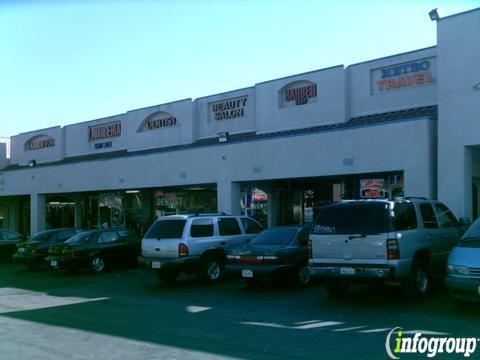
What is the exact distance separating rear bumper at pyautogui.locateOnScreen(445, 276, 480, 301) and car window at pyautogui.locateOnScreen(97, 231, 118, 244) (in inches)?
487

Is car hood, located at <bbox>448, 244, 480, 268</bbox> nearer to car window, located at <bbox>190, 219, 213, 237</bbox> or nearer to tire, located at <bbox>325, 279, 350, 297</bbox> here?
tire, located at <bbox>325, 279, 350, 297</bbox>

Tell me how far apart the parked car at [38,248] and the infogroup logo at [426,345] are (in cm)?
1496

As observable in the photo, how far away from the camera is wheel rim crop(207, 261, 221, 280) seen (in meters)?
15.4

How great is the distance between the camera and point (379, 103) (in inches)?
731

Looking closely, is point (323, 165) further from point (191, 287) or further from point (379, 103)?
point (191, 287)

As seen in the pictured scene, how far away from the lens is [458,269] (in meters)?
9.79

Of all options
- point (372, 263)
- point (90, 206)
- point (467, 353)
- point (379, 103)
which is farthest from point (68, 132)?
point (467, 353)

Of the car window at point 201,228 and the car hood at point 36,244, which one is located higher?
the car window at point 201,228

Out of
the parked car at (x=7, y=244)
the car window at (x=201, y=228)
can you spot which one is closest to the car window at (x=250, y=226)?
the car window at (x=201, y=228)

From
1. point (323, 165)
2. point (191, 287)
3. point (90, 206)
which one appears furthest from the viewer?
point (90, 206)

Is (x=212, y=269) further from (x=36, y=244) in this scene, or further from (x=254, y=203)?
(x=36, y=244)

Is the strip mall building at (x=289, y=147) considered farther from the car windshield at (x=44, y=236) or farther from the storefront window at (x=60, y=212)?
the car windshield at (x=44, y=236)

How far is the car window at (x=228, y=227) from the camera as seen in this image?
16094mm

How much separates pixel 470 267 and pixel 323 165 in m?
8.42
